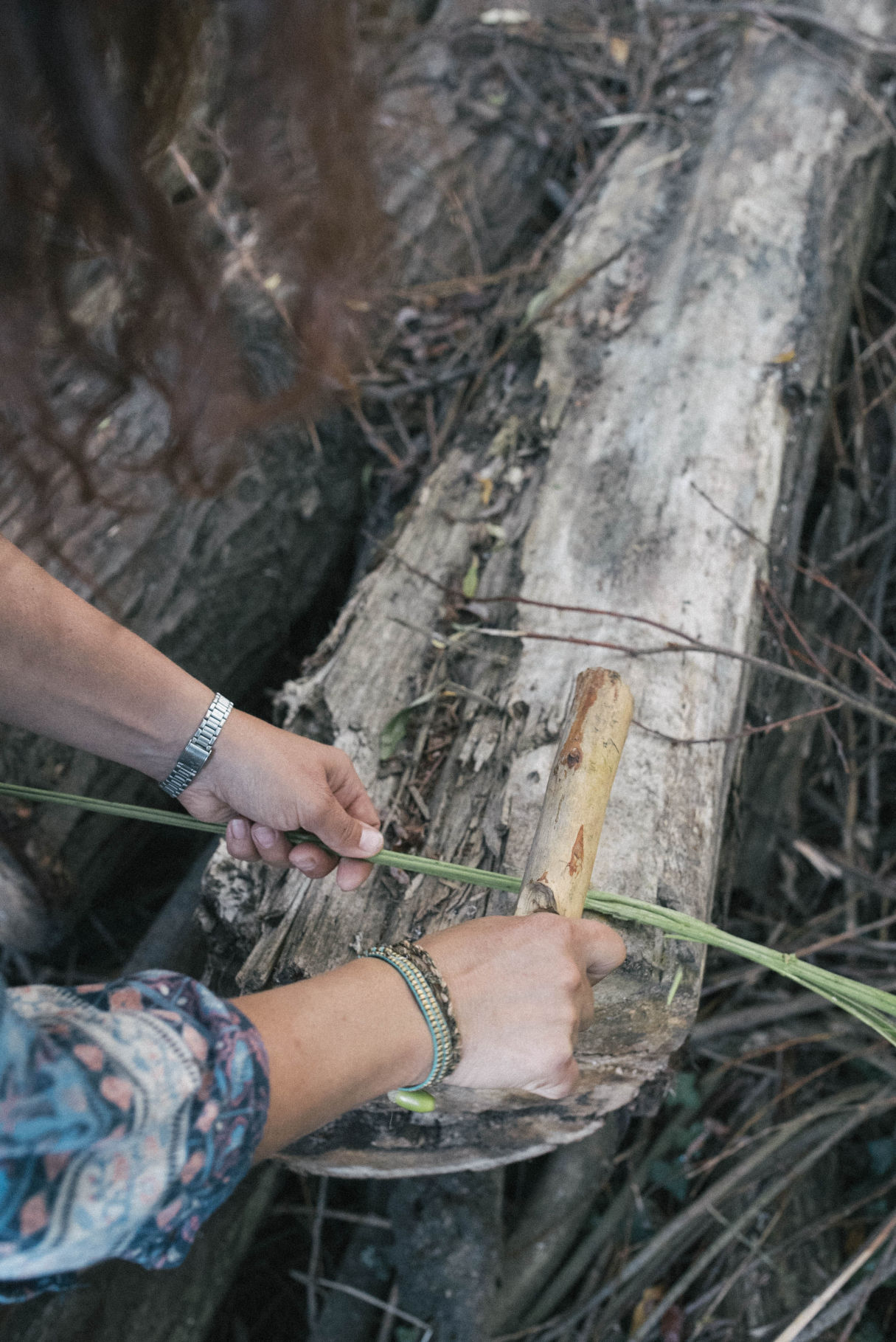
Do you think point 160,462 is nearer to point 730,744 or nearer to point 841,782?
point 730,744

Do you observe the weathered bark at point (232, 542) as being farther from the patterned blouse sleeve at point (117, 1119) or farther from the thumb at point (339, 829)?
the patterned blouse sleeve at point (117, 1119)

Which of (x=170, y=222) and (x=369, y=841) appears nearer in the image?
(x=170, y=222)

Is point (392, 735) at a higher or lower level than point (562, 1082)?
higher

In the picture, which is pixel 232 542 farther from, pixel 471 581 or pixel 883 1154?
pixel 883 1154

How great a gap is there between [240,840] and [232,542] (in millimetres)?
1020

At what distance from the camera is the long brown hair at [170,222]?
85cm

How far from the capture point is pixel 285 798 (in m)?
1.46

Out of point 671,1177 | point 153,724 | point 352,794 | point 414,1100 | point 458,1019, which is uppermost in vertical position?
point 153,724

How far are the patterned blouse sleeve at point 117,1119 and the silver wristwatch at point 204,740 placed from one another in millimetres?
494

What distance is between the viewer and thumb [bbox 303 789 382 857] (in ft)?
4.74

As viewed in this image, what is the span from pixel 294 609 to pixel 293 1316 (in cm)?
173

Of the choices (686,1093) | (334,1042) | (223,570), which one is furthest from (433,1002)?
(223,570)

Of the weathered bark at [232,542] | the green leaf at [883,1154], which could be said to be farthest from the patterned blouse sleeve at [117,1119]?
the green leaf at [883,1154]

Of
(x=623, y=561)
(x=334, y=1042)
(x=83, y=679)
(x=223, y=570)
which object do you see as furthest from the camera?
(x=223, y=570)
